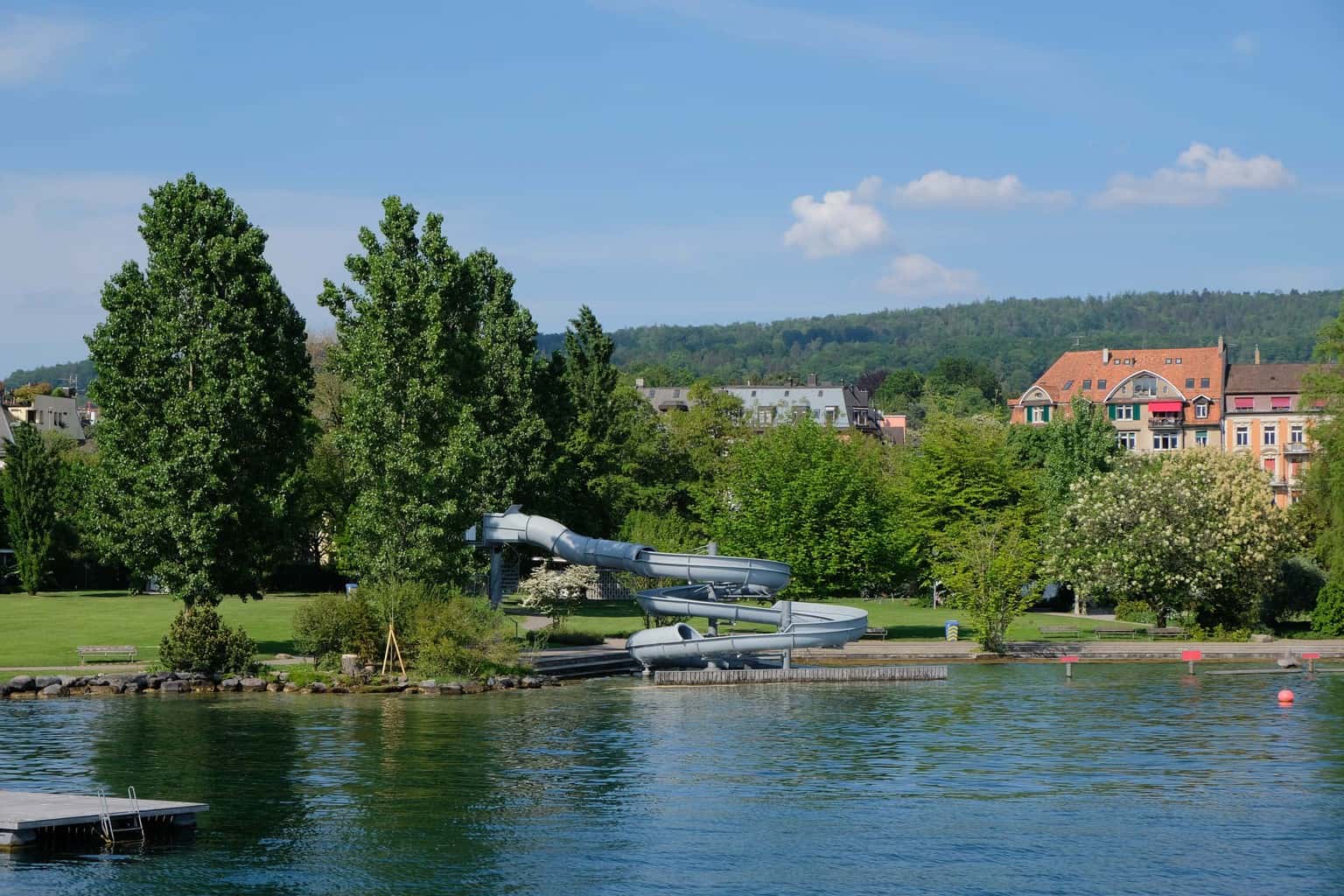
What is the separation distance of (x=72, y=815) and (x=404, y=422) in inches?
1292

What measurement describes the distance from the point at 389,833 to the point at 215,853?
3.72 m

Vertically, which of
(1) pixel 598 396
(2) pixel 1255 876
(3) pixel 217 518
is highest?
(1) pixel 598 396

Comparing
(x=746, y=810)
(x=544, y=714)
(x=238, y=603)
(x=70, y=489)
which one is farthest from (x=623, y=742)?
(x=70, y=489)

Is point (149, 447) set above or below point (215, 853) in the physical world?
above

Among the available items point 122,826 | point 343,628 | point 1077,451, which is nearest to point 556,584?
point 343,628

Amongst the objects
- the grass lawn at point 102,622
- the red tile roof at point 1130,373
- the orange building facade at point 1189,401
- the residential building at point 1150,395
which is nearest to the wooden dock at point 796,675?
the grass lawn at point 102,622

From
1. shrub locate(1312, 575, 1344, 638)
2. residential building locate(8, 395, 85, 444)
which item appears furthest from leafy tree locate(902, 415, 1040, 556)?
residential building locate(8, 395, 85, 444)

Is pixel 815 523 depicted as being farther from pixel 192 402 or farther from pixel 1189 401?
pixel 1189 401

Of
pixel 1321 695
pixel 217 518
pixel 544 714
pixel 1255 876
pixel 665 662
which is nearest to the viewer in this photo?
pixel 1255 876

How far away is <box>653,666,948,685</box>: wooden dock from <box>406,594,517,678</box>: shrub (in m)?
6.70

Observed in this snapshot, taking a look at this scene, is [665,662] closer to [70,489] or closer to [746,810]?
[746,810]

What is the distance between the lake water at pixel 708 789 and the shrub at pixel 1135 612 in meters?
26.0

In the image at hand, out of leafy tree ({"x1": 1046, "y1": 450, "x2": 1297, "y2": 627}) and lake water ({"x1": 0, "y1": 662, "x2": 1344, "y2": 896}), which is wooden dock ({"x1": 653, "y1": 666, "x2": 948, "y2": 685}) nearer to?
lake water ({"x1": 0, "y1": 662, "x2": 1344, "y2": 896})

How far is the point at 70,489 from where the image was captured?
97375 mm
